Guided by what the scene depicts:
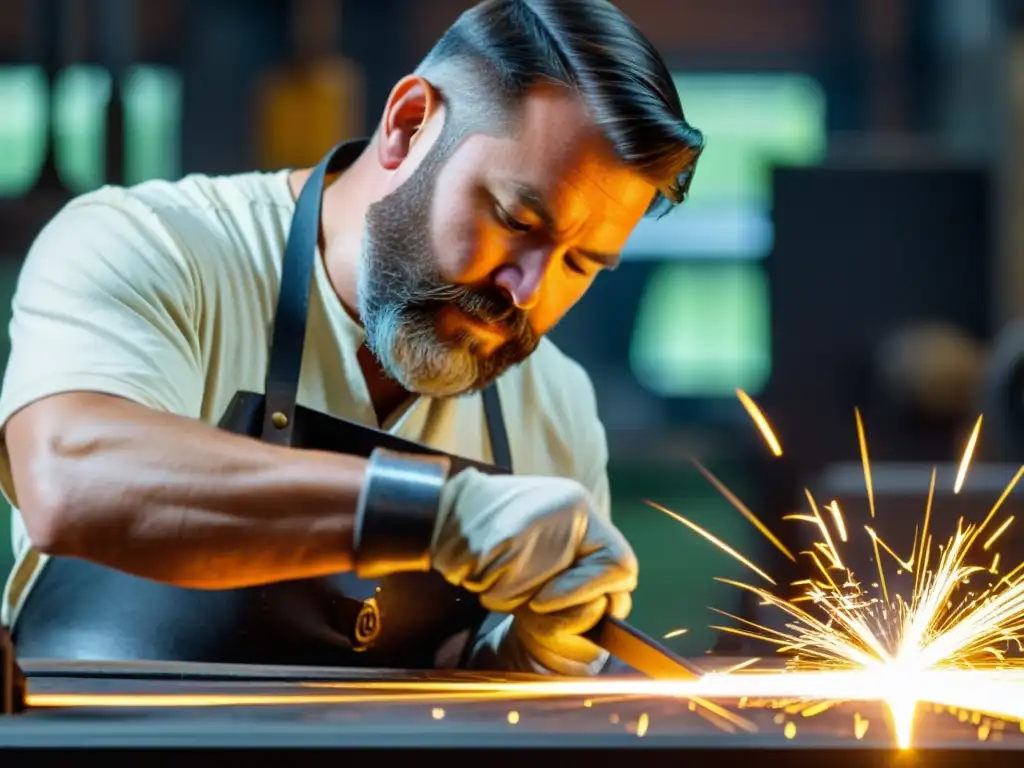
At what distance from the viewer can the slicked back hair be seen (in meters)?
1.42

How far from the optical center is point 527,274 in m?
1.45

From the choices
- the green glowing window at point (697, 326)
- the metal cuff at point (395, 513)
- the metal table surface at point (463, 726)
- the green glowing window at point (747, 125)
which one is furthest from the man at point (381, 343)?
the green glowing window at point (747, 125)

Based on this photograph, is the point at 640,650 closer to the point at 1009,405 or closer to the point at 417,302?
the point at 417,302

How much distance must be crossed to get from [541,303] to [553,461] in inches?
11.6

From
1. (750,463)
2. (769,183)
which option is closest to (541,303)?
(769,183)

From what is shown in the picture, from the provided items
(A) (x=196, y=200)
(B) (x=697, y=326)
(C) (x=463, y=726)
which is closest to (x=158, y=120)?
(B) (x=697, y=326)

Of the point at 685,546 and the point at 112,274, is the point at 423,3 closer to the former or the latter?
the point at 685,546

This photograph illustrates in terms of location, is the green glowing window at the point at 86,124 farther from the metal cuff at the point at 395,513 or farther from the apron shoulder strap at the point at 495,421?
the metal cuff at the point at 395,513

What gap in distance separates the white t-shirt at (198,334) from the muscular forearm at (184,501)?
7 cm

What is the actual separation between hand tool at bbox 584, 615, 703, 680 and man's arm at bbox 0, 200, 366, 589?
283mm

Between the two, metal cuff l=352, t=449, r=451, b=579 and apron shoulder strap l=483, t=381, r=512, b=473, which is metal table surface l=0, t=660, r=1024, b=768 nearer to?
metal cuff l=352, t=449, r=451, b=579

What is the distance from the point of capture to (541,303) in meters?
1.52

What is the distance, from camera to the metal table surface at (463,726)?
0.91 m

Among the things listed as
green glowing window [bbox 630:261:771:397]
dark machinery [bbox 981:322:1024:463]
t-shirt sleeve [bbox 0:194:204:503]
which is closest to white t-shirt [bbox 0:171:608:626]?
t-shirt sleeve [bbox 0:194:204:503]
